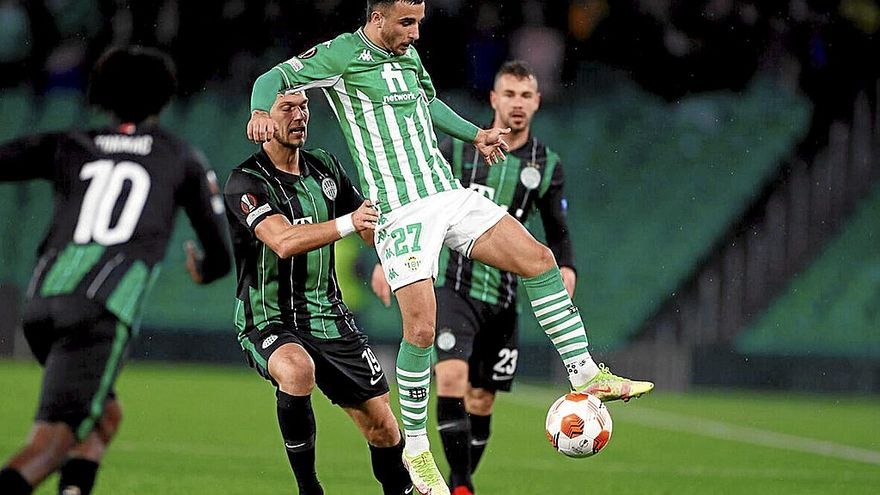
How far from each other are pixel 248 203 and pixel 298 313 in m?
0.57

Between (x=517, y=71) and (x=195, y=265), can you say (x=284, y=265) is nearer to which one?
(x=195, y=265)

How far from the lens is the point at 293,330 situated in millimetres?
6078

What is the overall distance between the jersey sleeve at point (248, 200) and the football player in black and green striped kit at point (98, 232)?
2.90 feet

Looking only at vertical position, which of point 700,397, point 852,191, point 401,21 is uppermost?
point 401,21

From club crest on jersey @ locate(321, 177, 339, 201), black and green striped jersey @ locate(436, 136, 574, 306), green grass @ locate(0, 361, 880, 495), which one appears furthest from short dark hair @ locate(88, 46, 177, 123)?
green grass @ locate(0, 361, 880, 495)

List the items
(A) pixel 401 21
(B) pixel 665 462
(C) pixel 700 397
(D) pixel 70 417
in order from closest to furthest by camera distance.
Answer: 1. (D) pixel 70 417
2. (A) pixel 401 21
3. (B) pixel 665 462
4. (C) pixel 700 397

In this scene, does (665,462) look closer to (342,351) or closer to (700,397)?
(342,351)

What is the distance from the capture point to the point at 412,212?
6.03 m

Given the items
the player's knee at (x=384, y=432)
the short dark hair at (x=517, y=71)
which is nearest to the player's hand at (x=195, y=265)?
the player's knee at (x=384, y=432)

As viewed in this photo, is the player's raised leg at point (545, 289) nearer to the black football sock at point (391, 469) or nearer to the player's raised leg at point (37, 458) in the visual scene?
the black football sock at point (391, 469)

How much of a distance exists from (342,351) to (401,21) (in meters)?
1.51

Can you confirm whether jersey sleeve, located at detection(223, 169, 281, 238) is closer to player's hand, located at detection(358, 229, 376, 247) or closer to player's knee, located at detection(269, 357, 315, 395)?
player's hand, located at detection(358, 229, 376, 247)

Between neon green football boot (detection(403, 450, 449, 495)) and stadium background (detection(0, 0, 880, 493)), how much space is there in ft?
37.1

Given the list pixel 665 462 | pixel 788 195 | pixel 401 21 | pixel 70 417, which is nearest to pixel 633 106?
pixel 788 195
